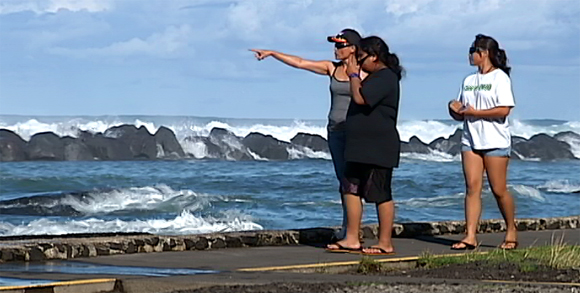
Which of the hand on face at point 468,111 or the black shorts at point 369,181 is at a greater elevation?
the hand on face at point 468,111

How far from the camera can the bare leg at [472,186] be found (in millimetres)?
10531

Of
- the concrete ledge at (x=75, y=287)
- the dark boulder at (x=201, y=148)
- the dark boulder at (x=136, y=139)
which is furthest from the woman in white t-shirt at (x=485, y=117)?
the dark boulder at (x=201, y=148)

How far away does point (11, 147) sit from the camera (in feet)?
145

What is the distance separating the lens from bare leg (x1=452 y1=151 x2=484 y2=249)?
415 inches

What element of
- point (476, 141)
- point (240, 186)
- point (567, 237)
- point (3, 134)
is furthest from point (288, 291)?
point (3, 134)

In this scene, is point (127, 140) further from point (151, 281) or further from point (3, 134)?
point (151, 281)

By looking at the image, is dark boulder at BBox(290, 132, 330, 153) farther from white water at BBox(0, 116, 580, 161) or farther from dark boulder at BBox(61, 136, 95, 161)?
dark boulder at BBox(61, 136, 95, 161)

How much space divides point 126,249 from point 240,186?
20.9 meters

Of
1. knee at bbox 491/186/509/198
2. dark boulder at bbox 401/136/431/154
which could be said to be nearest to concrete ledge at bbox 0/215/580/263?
knee at bbox 491/186/509/198

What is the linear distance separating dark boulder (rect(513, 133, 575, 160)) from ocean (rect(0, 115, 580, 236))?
81cm

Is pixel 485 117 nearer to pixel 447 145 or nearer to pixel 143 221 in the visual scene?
pixel 143 221

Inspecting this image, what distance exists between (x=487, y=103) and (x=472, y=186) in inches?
29.1

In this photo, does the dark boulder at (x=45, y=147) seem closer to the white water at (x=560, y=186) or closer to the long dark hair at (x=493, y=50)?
the white water at (x=560, y=186)

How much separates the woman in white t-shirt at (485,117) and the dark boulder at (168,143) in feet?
118
